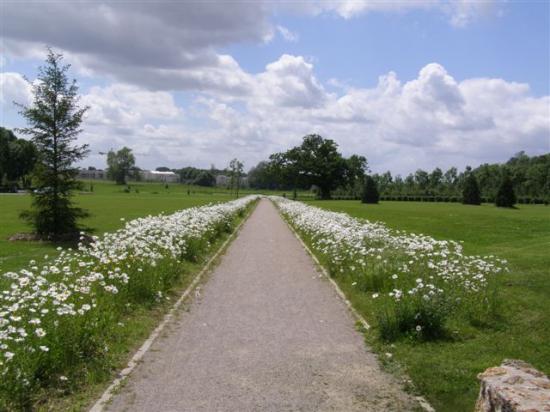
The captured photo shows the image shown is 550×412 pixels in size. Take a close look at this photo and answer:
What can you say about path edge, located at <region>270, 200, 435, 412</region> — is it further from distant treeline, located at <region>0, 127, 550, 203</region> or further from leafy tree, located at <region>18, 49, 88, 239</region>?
distant treeline, located at <region>0, 127, 550, 203</region>

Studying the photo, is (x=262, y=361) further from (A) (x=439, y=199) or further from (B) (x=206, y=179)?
(B) (x=206, y=179)

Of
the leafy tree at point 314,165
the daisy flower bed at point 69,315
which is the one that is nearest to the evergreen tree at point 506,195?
the leafy tree at point 314,165

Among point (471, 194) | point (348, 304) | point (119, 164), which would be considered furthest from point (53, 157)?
point (119, 164)

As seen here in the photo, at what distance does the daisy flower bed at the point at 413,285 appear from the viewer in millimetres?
7695

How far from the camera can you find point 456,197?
89.1m

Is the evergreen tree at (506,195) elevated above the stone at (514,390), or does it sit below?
above

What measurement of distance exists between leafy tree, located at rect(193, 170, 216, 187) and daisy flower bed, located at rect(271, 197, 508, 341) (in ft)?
548

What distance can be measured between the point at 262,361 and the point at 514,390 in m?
3.27

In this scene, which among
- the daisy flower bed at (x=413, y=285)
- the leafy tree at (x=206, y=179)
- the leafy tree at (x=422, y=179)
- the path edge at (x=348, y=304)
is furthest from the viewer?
the leafy tree at (x=206, y=179)

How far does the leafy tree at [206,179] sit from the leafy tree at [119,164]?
77.4ft

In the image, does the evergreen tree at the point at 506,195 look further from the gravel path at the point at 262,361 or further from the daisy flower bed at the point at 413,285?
the gravel path at the point at 262,361

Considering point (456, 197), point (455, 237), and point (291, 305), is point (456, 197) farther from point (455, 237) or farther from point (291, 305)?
point (291, 305)

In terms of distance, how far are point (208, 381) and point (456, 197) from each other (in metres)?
88.4

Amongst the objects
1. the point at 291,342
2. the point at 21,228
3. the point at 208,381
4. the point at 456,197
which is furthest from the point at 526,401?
the point at 456,197
